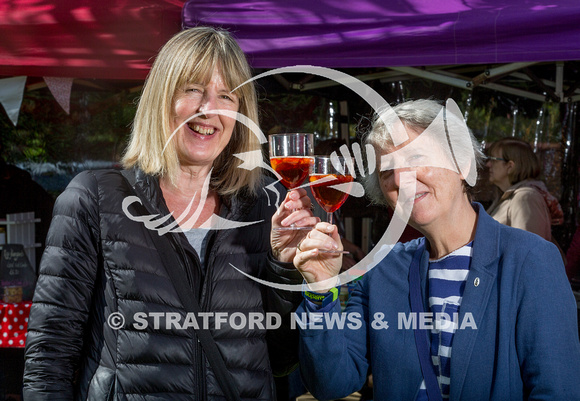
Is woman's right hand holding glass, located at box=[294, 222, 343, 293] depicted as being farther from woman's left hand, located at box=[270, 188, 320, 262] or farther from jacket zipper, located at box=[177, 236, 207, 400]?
jacket zipper, located at box=[177, 236, 207, 400]

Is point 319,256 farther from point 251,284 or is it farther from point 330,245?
point 251,284

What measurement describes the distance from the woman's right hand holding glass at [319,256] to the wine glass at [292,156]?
0.24m

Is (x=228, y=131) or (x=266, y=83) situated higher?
(x=266, y=83)

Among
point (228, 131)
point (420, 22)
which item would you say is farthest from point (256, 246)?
point (420, 22)

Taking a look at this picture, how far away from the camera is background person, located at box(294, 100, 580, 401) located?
61.5 inches

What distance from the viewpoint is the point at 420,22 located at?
2.98 meters

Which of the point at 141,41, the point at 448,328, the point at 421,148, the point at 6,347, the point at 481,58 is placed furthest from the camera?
the point at 6,347

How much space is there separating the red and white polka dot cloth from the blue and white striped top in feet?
9.18

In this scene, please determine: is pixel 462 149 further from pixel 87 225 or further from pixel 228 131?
pixel 87 225

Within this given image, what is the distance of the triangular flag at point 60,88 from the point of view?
12.0 feet

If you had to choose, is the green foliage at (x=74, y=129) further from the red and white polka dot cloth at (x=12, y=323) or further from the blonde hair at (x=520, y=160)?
the blonde hair at (x=520, y=160)

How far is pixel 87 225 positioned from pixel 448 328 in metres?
1.11

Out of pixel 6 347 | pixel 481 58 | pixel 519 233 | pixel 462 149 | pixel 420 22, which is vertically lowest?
pixel 6 347

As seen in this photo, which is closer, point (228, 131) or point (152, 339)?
point (152, 339)
